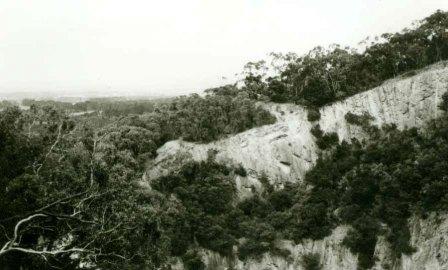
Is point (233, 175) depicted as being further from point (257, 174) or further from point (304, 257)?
point (304, 257)

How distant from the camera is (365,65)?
69125mm

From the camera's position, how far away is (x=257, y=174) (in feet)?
202

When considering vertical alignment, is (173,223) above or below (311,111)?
below

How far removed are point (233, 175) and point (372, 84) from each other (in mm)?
23993

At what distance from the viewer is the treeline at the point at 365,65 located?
6675 centimetres

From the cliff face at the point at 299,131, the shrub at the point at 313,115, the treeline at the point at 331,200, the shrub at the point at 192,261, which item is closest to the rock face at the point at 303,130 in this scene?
the cliff face at the point at 299,131

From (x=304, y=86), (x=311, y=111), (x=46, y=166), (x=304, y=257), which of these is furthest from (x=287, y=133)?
(x=46, y=166)

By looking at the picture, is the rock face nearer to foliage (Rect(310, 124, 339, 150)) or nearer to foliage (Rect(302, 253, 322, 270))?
foliage (Rect(310, 124, 339, 150))

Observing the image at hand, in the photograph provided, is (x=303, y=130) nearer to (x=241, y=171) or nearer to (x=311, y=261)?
(x=241, y=171)

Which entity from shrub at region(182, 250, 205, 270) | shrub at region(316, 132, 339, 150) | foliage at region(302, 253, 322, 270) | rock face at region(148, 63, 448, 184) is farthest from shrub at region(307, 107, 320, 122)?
shrub at region(182, 250, 205, 270)

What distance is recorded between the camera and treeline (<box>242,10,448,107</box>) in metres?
66.8

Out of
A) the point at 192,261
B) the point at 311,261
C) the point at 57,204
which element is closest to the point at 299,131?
the point at 311,261

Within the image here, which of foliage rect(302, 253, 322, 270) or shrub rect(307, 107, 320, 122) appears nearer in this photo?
foliage rect(302, 253, 322, 270)

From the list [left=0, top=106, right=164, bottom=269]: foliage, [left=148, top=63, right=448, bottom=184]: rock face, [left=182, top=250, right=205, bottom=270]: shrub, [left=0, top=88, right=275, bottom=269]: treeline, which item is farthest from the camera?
[left=148, top=63, right=448, bottom=184]: rock face
